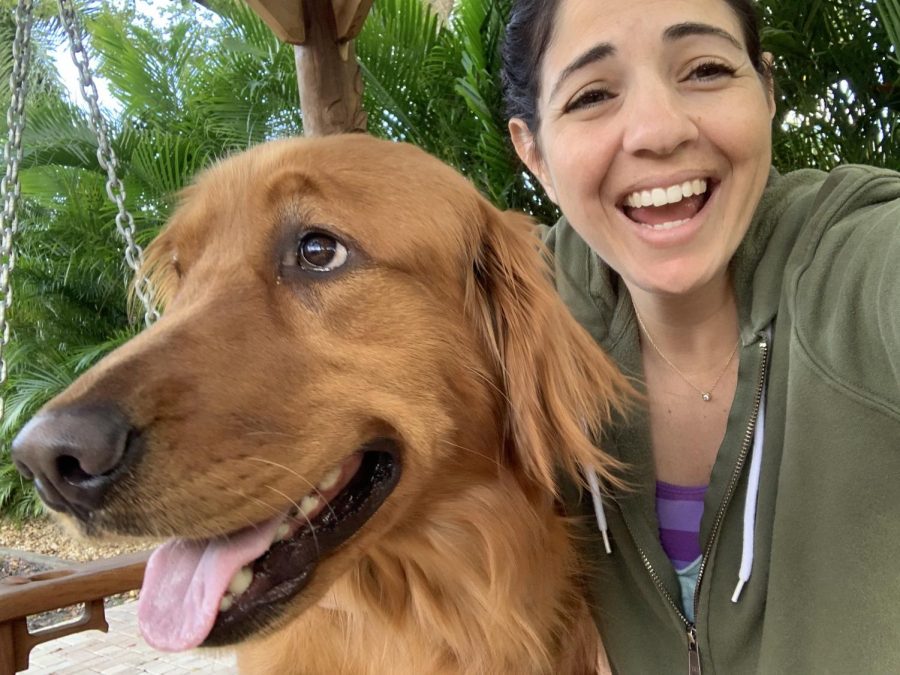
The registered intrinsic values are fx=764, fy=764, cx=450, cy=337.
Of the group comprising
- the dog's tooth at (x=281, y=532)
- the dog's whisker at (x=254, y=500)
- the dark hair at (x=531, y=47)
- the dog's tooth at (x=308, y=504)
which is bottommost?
the dog's tooth at (x=281, y=532)

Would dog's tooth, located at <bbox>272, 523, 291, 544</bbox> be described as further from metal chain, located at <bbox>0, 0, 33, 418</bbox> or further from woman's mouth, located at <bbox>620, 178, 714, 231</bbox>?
metal chain, located at <bbox>0, 0, 33, 418</bbox>

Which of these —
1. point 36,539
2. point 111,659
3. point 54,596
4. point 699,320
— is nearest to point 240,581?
point 699,320

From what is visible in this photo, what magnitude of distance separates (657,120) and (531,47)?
1.97ft

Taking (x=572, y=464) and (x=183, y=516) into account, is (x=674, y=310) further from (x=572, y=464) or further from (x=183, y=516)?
(x=183, y=516)

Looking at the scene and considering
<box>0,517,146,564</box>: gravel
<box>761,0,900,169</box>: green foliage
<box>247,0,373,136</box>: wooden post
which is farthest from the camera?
<box>0,517,146,564</box>: gravel

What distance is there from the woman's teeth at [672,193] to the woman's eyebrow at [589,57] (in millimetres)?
332

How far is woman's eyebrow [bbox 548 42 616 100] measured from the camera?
70.9 inches

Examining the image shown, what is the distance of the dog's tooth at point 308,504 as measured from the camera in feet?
4.99

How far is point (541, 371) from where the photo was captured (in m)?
1.85

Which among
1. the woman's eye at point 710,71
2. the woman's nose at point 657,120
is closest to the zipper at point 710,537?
the woman's nose at point 657,120

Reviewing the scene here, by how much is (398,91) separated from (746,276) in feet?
13.3

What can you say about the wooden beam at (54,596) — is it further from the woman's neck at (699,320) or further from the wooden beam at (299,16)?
the wooden beam at (299,16)

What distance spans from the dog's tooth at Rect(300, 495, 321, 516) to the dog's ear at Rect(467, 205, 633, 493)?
54cm

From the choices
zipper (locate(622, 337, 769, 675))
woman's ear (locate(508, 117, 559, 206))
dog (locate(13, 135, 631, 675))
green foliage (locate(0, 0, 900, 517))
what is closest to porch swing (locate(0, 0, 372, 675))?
green foliage (locate(0, 0, 900, 517))
